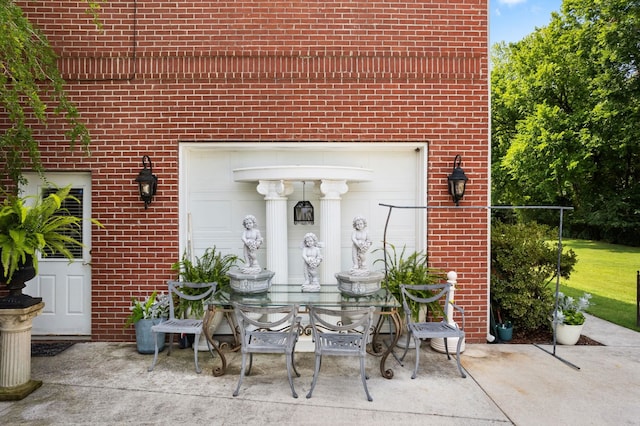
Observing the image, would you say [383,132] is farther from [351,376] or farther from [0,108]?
[0,108]

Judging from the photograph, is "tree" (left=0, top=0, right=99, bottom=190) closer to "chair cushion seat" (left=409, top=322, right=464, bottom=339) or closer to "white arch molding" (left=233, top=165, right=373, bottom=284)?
"white arch molding" (left=233, top=165, right=373, bottom=284)

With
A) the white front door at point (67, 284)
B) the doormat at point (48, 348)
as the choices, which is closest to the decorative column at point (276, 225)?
the white front door at point (67, 284)

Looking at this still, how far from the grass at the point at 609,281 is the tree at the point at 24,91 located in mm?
7596

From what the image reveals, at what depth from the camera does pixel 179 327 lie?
14.6ft

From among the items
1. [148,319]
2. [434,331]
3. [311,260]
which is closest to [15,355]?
[148,319]

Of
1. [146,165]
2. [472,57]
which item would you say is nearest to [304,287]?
[146,165]

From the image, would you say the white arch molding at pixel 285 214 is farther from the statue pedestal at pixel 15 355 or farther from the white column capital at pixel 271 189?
the statue pedestal at pixel 15 355

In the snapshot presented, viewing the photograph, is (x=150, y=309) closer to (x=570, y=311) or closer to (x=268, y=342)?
(x=268, y=342)

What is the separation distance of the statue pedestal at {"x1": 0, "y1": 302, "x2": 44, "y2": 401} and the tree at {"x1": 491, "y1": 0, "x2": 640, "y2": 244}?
1943 cm

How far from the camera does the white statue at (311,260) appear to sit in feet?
15.7

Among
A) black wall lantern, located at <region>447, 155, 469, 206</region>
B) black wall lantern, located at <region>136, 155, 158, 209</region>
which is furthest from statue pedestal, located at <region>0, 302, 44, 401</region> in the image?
black wall lantern, located at <region>447, 155, 469, 206</region>

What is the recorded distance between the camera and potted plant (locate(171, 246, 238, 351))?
5004mm

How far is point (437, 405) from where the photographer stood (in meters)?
3.66

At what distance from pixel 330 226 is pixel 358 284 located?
972 mm
